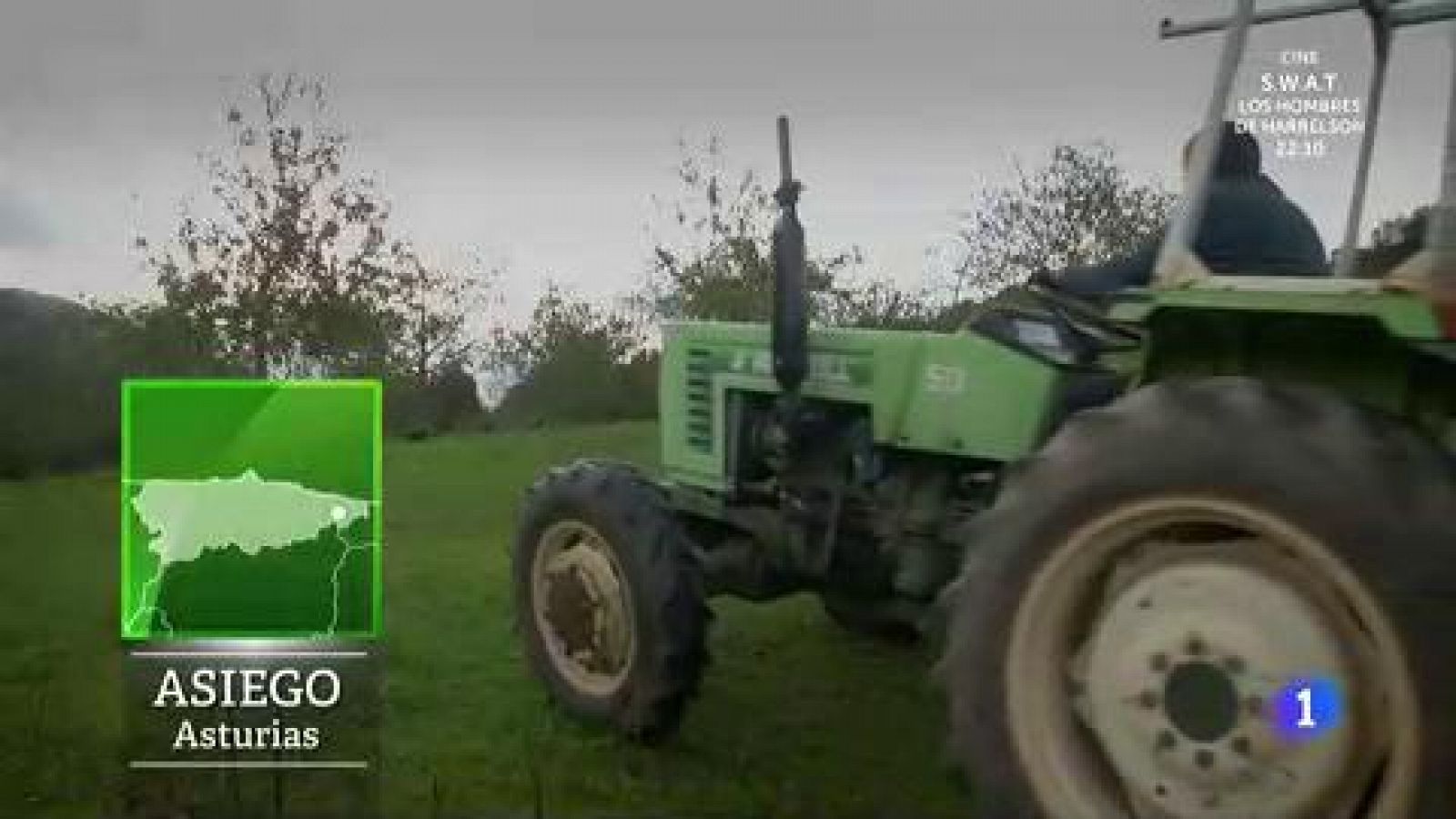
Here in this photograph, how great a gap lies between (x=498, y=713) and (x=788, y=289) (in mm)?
1350

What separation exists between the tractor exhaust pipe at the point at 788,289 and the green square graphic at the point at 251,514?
43.3 inches

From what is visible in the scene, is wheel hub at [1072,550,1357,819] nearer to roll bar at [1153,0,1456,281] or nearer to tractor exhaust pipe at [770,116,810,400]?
roll bar at [1153,0,1456,281]

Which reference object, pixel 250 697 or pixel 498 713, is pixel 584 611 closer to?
pixel 498 713

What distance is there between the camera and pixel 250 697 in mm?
2789

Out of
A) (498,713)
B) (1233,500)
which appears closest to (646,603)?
(498,713)

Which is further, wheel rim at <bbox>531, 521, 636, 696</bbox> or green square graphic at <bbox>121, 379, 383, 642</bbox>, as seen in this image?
wheel rim at <bbox>531, 521, 636, 696</bbox>

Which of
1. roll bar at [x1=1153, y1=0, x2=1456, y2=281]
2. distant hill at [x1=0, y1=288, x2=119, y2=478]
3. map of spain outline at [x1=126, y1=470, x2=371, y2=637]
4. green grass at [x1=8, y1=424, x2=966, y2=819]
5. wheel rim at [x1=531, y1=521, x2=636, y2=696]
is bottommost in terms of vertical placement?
green grass at [x1=8, y1=424, x2=966, y2=819]

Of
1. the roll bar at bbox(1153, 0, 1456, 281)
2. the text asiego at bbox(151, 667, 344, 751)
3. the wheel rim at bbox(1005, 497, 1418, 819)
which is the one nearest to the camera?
the wheel rim at bbox(1005, 497, 1418, 819)

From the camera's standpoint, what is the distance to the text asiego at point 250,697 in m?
2.79

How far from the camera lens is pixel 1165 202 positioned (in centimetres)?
332

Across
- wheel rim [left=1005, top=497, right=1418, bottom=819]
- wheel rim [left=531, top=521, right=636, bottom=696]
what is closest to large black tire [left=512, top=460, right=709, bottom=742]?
wheel rim [left=531, top=521, right=636, bottom=696]

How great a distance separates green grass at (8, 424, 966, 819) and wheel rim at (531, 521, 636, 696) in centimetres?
14

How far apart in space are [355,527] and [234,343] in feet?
3.22

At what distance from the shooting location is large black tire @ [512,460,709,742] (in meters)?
3.56
